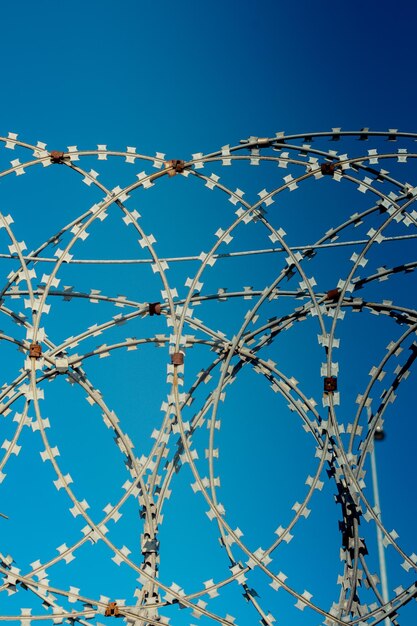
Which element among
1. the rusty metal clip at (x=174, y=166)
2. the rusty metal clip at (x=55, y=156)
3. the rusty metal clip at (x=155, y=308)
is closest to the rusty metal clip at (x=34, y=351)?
the rusty metal clip at (x=155, y=308)

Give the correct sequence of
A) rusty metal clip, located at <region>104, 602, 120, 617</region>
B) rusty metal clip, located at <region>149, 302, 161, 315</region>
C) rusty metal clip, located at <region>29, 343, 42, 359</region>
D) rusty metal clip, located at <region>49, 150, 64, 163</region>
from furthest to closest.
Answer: rusty metal clip, located at <region>149, 302, 161, 315</region>
rusty metal clip, located at <region>49, 150, 64, 163</region>
rusty metal clip, located at <region>29, 343, 42, 359</region>
rusty metal clip, located at <region>104, 602, 120, 617</region>

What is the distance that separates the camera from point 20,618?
10.3 meters

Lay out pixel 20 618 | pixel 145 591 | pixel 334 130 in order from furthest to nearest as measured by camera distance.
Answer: pixel 334 130, pixel 145 591, pixel 20 618

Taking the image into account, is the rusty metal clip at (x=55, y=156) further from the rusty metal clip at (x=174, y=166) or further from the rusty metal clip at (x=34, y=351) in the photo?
the rusty metal clip at (x=34, y=351)

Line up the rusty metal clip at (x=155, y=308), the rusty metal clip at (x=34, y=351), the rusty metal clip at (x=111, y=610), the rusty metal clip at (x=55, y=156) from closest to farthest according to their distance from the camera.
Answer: the rusty metal clip at (x=111, y=610)
the rusty metal clip at (x=34, y=351)
the rusty metal clip at (x=55, y=156)
the rusty metal clip at (x=155, y=308)

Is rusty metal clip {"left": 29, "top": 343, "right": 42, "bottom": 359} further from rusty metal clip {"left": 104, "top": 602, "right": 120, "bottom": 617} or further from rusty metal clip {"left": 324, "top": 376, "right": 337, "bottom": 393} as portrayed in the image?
rusty metal clip {"left": 324, "top": 376, "right": 337, "bottom": 393}

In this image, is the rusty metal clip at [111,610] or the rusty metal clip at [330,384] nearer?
the rusty metal clip at [111,610]

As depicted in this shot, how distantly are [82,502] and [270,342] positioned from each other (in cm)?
365

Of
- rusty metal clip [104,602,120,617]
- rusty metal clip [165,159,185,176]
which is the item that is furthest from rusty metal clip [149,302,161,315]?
rusty metal clip [104,602,120,617]

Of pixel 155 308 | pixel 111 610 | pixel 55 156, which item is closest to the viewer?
pixel 111 610

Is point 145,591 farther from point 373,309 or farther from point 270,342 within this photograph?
point 373,309

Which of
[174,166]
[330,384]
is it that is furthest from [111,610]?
[174,166]

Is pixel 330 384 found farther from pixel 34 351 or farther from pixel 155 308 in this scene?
pixel 34 351

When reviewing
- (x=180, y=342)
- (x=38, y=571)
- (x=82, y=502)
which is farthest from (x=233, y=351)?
(x=38, y=571)
